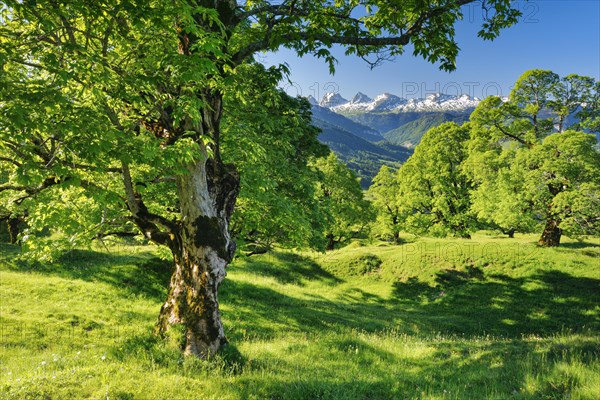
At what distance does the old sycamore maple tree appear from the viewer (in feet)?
20.7

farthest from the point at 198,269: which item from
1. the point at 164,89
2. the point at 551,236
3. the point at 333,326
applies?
the point at 551,236

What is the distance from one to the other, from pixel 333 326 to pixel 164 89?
50.4 ft

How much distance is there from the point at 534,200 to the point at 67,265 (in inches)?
1375

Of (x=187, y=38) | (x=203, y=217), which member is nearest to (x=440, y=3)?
(x=187, y=38)

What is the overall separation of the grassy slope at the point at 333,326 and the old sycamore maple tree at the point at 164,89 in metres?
2.49

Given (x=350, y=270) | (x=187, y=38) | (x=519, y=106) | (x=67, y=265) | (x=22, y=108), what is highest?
(x=519, y=106)

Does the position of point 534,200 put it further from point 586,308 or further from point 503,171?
point 586,308

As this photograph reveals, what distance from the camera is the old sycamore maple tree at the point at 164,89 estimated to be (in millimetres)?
6309

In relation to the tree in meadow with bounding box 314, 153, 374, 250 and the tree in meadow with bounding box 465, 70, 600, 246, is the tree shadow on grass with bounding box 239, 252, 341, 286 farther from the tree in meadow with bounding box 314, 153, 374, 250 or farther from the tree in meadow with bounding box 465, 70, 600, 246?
the tree in meadow with bounding box 465, 70, 600, 246

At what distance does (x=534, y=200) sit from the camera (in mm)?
26125

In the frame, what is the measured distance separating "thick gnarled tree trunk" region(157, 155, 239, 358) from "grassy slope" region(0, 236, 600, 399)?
635 millimetres

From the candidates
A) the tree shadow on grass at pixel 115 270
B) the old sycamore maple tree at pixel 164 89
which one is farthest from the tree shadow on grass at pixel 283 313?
the old sycamore maple tree at pixel 164 89

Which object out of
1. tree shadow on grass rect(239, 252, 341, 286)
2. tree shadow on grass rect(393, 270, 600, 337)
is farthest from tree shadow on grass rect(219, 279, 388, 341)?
tree shadow on grass rect(239, 252, 341, 286)

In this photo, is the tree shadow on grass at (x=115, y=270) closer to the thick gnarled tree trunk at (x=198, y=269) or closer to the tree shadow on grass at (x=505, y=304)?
the thick gnarled tree trunk at (x=198, y=269)
